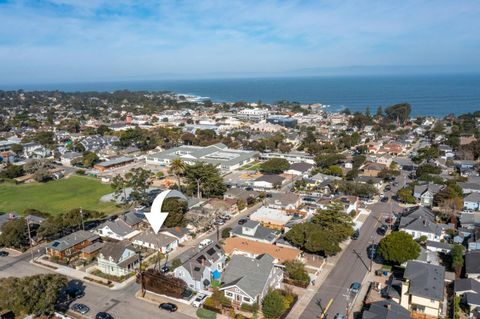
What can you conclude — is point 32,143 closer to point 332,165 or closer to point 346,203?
point 332,165

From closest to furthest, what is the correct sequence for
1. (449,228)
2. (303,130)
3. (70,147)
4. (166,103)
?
(449,228) → (70,147) → (303,130) → (166,103)

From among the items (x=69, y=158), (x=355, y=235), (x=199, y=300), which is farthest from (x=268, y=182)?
(x=69, y=158)

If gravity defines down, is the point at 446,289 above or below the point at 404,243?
below

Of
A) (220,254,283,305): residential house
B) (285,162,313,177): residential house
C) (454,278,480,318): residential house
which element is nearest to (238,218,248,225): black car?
(220,254,283,305): residential house

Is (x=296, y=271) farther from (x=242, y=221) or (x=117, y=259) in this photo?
(x=117, y=259)

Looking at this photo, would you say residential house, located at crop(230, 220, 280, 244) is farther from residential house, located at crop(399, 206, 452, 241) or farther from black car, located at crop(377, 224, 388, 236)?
residential house, located at crop(399, 206, 452, 241)

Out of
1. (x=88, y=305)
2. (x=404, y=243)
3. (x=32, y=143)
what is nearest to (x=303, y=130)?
(x=32, y=143)

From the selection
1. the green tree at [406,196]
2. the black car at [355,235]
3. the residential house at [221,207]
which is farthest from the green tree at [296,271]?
the green tree at [406,196]
